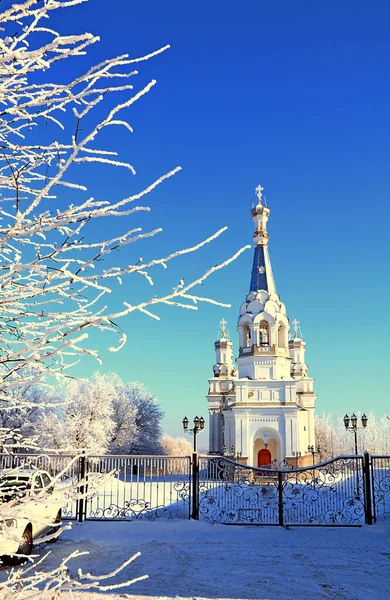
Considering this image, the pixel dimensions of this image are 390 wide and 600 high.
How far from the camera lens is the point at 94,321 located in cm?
220

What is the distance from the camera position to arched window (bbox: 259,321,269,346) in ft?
101

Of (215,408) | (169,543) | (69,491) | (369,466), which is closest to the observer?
(69,491)

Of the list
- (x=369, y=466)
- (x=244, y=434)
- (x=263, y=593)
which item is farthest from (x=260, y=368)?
(x=263, y=593)

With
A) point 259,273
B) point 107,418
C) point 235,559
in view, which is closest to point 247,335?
point 259,273

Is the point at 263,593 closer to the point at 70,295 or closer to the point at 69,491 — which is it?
the point at 69,491

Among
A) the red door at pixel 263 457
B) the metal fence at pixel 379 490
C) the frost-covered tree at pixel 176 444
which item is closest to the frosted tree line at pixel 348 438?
the frost-covered tree at pixel 176 444

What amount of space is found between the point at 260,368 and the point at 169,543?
2147 centimetres

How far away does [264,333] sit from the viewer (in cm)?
3109

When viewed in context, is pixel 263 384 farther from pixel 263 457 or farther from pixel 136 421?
pixel 136 421

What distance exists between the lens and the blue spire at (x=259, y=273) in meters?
32.0

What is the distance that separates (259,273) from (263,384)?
705 centimetres

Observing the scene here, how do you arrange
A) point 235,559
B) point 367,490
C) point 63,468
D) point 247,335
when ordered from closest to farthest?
1. point 63,468
2. point 235,559
3. point 367,490
4. point 247,335

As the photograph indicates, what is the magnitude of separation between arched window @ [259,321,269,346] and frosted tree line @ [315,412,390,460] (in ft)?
120

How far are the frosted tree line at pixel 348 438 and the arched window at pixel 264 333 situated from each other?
120 ft
